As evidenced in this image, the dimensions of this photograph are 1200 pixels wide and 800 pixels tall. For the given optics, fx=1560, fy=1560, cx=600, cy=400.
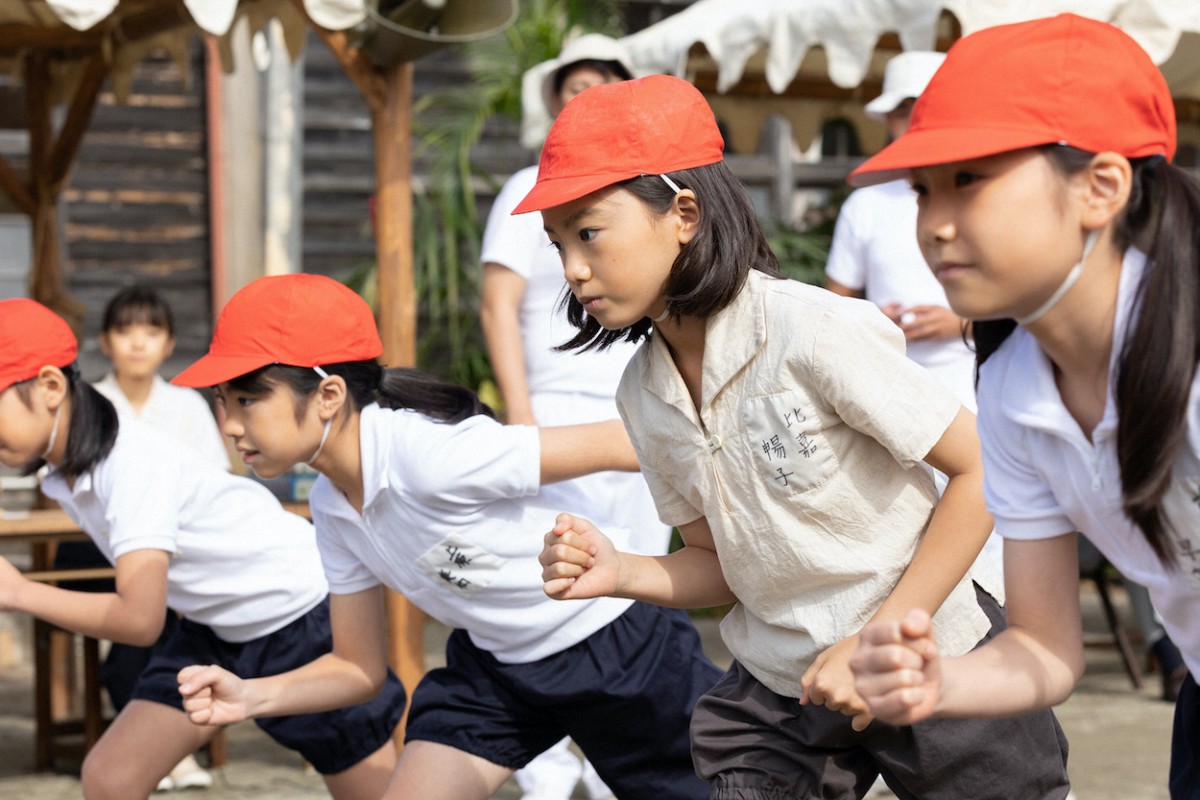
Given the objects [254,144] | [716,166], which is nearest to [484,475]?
[716,166]

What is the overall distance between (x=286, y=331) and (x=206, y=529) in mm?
772

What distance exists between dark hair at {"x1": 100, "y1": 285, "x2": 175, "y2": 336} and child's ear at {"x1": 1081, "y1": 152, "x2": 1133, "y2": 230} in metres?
4.59

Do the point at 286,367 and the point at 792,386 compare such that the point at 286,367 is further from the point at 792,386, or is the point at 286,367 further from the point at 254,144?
the point at 254,144

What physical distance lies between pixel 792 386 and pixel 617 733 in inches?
42.5

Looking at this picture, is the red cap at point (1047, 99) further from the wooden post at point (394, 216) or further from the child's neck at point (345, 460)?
the wooden post at point (394, 216)

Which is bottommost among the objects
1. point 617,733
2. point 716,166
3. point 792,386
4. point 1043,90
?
point 617,733

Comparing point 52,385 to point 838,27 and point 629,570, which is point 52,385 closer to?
point 629,570

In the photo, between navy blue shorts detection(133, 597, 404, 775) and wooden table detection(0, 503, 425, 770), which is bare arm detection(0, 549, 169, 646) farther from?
wooden table detection(0, 503, 425, 770)

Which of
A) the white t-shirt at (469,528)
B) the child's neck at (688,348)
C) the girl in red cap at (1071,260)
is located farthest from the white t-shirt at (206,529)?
the girl in red cap at (1071,260)

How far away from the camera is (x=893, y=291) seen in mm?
4562

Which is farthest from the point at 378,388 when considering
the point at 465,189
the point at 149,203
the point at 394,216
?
the point at 149,203

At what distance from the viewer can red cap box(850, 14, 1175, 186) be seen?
1681mm

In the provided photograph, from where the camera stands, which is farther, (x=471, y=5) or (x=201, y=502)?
(x=471, y=5)

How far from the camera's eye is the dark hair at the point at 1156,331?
5.54 feet
